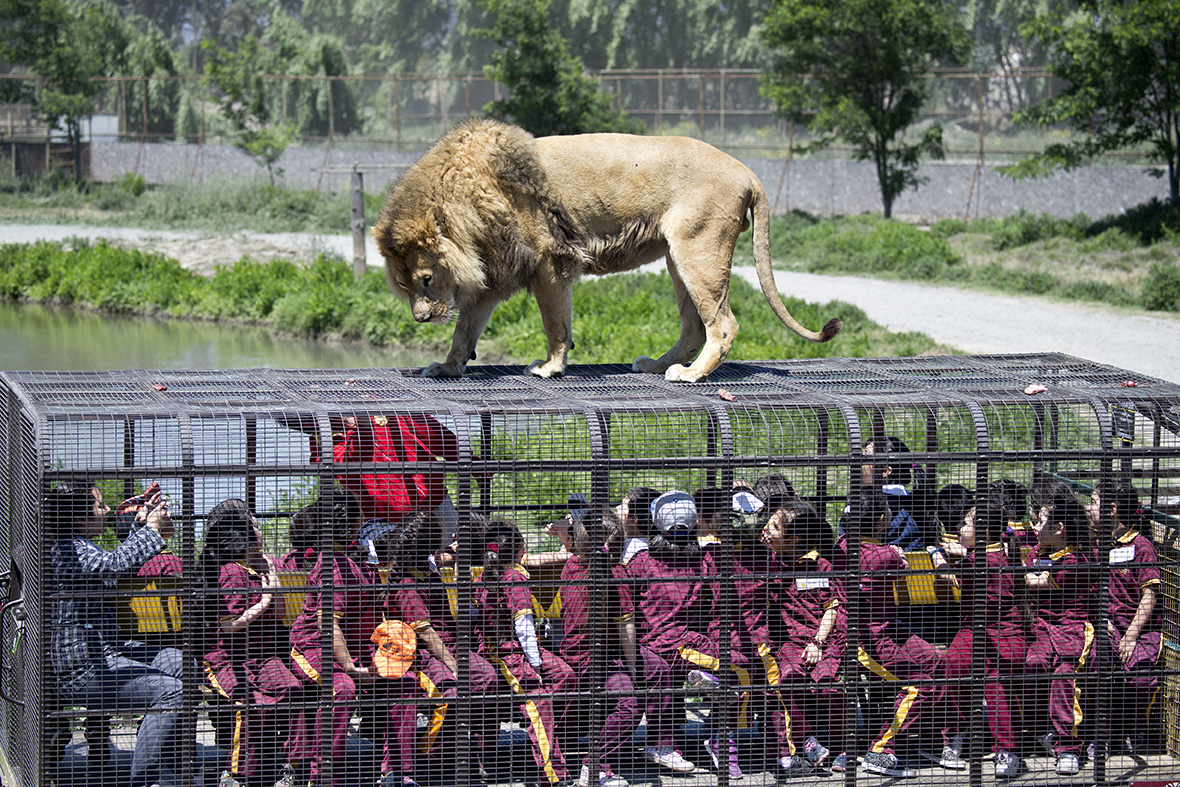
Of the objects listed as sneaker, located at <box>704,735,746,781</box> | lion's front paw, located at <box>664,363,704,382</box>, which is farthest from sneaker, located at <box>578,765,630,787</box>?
lion's front paw, located at <box>664,363,704,382</box>

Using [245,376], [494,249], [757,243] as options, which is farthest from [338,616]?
[757,243]

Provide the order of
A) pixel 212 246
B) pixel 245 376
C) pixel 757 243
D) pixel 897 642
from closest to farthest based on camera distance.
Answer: pixel 897 642
pixel 245 376
pixel 757 243
pixel 212 246

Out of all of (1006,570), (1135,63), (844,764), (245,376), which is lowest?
(844,764)

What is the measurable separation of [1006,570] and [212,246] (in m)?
18.3

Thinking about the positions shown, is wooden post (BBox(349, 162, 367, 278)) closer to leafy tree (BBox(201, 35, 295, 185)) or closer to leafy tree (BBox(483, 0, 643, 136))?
leafy tree (BBox(483, 0, 643, 136))

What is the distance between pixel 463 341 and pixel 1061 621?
3.10 meters

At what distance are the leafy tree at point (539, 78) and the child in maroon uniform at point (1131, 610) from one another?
20814 mm

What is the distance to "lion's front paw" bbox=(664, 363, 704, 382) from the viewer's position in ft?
19.5

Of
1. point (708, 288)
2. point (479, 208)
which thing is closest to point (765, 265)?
point (708, 288)

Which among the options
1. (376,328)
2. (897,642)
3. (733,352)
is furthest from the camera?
(376,328)

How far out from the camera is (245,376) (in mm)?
5906

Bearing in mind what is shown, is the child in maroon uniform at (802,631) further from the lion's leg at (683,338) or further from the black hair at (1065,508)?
the lion's leg at (683,338)

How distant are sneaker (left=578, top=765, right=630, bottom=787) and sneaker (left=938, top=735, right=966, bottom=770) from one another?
131 centimetres

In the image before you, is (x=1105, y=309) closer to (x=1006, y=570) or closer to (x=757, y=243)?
(x=757, y=243)
